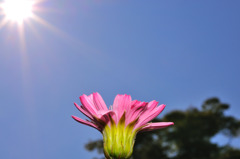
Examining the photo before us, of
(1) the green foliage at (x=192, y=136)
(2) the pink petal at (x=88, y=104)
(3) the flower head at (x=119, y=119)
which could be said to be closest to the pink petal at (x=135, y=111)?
(3) the flower head at (x=119, y=119)

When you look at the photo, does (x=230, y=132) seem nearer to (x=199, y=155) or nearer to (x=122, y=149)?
(x=199, y=155)

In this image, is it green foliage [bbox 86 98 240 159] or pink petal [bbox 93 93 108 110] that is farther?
green foliage [bbox 86 98 240 159]

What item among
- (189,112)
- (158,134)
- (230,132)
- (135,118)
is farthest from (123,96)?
(230,132)

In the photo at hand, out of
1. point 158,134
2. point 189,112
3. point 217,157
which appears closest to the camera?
point 217,157

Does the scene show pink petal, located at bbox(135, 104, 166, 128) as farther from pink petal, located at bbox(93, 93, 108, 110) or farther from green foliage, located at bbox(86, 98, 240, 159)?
green foliage, located at bbox(86, 98, 240, 159)

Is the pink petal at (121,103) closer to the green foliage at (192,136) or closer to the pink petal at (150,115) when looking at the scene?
the pink petal at (150,115)

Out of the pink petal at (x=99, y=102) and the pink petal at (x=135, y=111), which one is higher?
the pink petal at (x=99, y=102)

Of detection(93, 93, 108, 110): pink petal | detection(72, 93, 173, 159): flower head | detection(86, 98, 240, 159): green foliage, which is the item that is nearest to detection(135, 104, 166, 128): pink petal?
detection(72, 93, 173, 159): flower head
